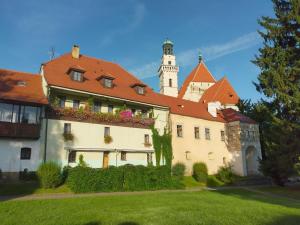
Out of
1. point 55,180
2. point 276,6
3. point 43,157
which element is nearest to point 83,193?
point 55,180

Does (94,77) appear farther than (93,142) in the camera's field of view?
Yes

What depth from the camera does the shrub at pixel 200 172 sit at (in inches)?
1156

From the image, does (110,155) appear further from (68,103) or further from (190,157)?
(190,157)

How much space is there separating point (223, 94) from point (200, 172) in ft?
68.1

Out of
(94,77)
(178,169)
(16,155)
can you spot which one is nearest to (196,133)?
(178,169)

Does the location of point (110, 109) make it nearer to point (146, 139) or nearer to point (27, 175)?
point (146, 139)

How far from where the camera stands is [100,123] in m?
25.5

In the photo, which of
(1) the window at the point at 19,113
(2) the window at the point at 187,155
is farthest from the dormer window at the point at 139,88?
(1) the window at the point at 19,113

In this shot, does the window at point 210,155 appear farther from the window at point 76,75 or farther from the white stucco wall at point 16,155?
the white stucco wall at point 16,155

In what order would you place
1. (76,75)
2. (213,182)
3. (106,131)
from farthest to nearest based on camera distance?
(213,182) → (76,75) → (106,131)

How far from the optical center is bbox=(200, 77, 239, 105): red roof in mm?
45978

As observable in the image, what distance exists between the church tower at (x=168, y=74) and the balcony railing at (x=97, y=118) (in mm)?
37794

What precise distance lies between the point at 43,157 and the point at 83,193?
209 inches

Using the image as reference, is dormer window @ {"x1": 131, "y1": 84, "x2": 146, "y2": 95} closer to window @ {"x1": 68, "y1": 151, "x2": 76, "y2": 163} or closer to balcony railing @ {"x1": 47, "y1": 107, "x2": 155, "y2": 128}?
balcony railing @ {"x1": 47, "y1": 107, "x2": 155, "y2": 128}
